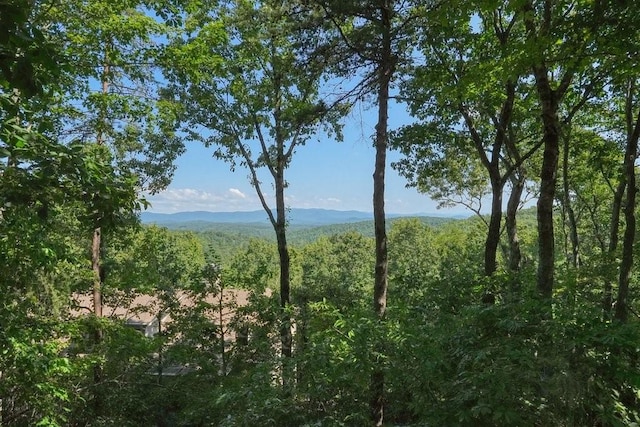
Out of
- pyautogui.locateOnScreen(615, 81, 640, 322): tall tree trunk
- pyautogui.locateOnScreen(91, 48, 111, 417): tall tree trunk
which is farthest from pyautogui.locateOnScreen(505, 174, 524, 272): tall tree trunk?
pyautogui.locateOnScreen(91, 48, 111, 417): tall tree trunk

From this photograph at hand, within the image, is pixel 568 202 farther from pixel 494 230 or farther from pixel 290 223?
pixel 290 223

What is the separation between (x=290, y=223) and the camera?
11023 mm

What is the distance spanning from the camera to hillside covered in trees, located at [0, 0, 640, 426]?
2.94 meters

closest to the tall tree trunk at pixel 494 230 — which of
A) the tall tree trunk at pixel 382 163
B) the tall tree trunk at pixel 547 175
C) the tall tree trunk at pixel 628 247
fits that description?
the tall tree trunk at pixel 382 163

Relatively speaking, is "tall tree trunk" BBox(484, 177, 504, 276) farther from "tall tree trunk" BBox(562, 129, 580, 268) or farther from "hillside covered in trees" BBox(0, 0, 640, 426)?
"tall tree trunk" BBox(562, 129, 580, 268)

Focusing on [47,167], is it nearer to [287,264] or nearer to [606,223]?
[287,264]

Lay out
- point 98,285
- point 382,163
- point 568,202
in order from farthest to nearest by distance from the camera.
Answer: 1. point 568,202
2. point 98,285
3. point 382,163

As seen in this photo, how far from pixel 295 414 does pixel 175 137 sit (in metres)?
7.91

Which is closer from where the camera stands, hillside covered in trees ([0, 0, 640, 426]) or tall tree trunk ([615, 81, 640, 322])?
hillside covered in trees ([0, 0, 640, 426])

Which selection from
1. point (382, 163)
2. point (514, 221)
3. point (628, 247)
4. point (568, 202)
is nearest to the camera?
point (628, 247)

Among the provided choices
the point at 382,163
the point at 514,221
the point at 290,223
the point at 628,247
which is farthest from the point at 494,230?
the point at 290,223

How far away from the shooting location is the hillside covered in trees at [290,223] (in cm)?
294

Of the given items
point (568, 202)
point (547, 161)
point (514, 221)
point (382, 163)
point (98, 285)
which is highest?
point (382, 163)

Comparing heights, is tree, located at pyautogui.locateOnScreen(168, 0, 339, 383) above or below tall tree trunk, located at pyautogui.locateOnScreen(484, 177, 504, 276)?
above
